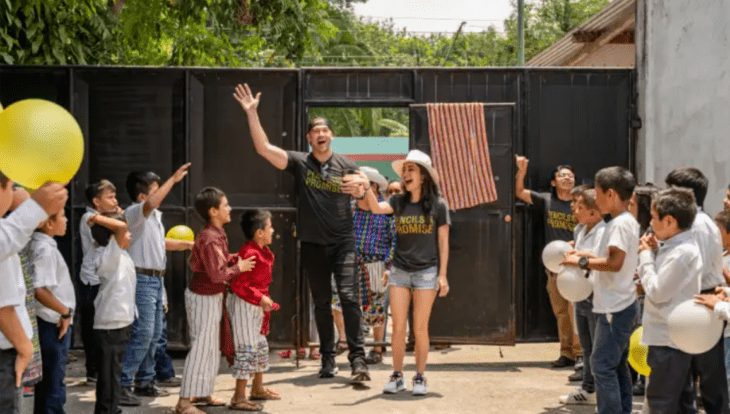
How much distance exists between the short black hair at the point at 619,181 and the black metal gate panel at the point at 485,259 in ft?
11.1

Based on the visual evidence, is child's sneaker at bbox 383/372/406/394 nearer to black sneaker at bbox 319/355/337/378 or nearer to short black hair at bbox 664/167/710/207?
black sneaker at bbox 319/355/337/378

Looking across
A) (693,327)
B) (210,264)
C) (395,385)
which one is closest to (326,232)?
(395,385)

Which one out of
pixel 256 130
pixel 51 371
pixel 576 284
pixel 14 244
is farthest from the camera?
pixel 256 130

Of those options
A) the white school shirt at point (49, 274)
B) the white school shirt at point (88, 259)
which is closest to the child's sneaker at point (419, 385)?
the white school shirt at point (88, 259)

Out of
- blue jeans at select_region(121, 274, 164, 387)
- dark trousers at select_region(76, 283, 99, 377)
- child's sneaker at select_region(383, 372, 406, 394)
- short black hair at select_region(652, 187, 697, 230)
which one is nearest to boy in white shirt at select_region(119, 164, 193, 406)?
blue jeans at select_region(121, 274, 164, 387)

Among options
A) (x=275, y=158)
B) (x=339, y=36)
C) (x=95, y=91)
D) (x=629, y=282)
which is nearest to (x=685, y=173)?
(x=629, y=282)

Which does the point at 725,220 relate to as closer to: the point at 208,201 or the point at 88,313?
the point at 208,201

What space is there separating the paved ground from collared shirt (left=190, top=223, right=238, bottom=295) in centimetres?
97

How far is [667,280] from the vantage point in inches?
225

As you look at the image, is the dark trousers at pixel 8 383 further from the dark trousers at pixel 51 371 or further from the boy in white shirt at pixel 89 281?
the boy in white shirt at pixel 89 281

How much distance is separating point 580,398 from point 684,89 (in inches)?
129

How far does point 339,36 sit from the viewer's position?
2756 centimetres

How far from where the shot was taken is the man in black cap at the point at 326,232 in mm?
8852

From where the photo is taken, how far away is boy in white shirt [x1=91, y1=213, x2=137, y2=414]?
6793mm
